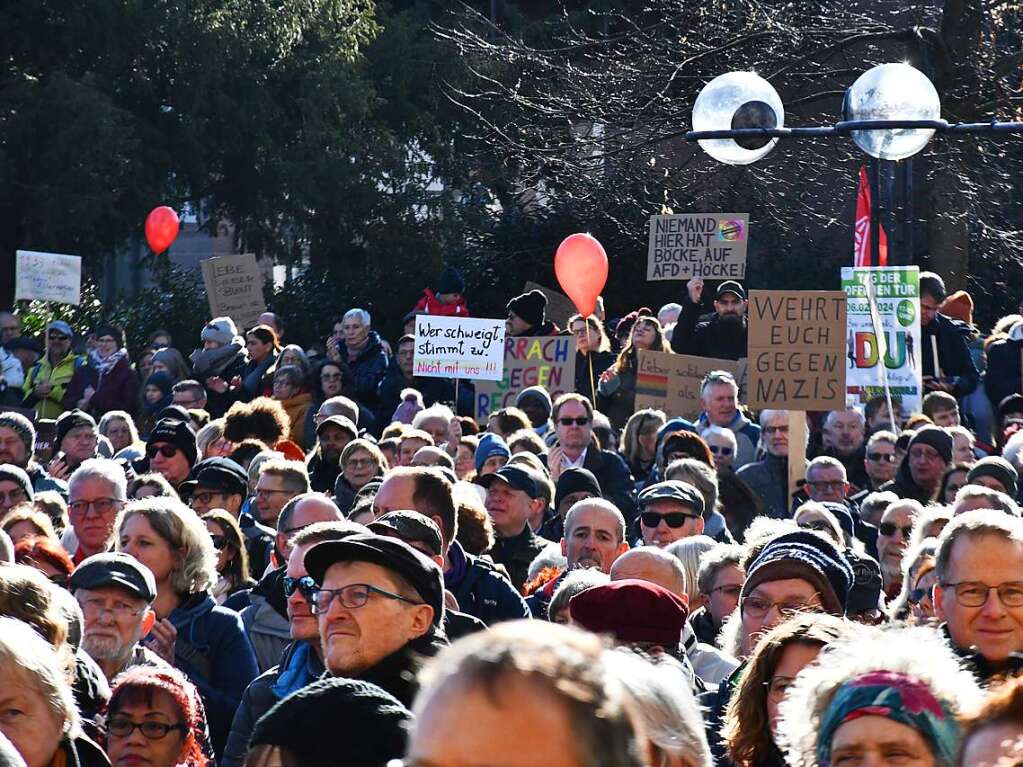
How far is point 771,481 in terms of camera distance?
11180 millimetres

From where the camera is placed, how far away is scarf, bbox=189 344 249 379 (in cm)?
1630

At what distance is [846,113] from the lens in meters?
10.2

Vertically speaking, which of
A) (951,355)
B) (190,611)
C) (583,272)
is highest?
(583,272)

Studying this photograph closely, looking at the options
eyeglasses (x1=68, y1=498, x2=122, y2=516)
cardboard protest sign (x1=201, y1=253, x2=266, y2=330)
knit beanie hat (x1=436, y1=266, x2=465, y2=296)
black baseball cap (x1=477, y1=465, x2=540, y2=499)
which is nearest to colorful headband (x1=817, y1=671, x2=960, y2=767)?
eyeglasses (x1=68, y1=498, x2=122, y2=516)

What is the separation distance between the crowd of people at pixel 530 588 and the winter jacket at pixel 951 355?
3 centimetres

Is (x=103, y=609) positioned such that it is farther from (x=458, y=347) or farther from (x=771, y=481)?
(x=458, y=347)

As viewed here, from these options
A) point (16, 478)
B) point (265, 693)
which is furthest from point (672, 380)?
point (265, 693)

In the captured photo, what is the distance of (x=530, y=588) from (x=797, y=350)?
186 inches

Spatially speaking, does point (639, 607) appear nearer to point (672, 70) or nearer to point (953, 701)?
point (953, 701)

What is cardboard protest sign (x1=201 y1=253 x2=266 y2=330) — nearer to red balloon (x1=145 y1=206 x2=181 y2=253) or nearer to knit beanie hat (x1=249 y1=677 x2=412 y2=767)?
red balloon (x1=145 y1=206 x2=181 y2=253)

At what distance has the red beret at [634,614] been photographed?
4.79m

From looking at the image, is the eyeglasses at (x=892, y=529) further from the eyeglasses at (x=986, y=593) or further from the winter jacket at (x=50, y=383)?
the winter jacket at (x=50, y=383)

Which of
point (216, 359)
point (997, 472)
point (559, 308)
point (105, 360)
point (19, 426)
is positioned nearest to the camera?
point (997, 472)

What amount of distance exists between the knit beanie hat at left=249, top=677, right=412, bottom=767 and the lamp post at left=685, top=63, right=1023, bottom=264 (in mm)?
7159
